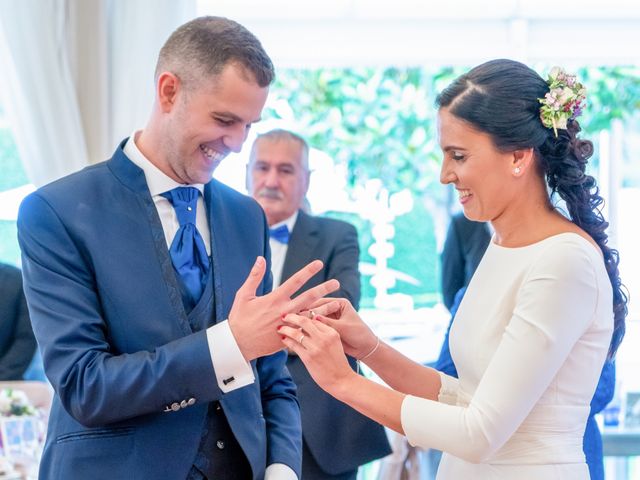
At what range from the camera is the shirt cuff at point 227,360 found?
6.25 feet

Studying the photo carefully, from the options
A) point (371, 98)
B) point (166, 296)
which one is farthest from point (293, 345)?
point (371, 98)

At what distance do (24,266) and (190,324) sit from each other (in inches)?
13.8

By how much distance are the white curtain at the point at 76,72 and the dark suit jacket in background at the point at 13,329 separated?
42 centimetres

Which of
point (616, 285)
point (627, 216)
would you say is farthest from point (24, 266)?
point (627, 216)

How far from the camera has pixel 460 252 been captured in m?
4.66

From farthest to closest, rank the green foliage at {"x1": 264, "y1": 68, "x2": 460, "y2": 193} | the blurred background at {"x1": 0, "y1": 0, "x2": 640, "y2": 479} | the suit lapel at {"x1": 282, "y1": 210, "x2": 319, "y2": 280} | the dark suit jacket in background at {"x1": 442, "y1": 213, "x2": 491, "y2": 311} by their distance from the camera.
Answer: the green foliage at {"x1": 264, "y1": 68, "x2": 460, "y2": 193}
the dark suit jacket in background at {"x1": 442, "y1": 213, "x2": 491, "y2": 311}
the blurred background at {"x1": 0, "y1": 0, "x2": 640, "y2": 479}
the suit lapel at {"x1": 282, "y1": 210, "x2": 319, "y2": 280}

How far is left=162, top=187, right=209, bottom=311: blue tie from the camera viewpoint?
6.63 ft

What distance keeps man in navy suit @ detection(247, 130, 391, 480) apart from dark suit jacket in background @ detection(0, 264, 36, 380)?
40.8 inches

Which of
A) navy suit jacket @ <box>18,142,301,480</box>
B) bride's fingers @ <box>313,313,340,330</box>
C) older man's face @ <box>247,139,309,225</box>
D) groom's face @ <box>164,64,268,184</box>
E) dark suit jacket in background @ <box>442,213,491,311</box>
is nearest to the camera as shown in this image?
navy suit jacket @ <box>18,142,301,480</box>

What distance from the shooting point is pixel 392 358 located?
2.44 m

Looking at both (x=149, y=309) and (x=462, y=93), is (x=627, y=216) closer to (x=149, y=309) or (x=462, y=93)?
(x=462, y=93)

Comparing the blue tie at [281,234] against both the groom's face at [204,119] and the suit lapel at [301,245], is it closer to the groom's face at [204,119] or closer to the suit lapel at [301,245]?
the suit lapel at [301,245]

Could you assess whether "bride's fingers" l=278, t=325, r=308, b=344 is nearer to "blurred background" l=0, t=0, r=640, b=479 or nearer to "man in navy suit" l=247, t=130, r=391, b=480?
"man in navy suit" l=247, t=130, r=391, b=480

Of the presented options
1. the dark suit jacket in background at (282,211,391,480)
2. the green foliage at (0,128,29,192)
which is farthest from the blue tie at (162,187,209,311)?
the green foliage at (0,128,29,192)
